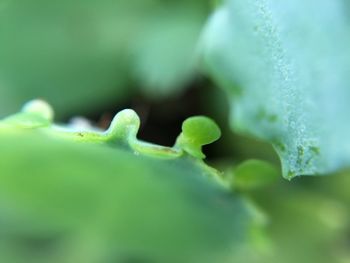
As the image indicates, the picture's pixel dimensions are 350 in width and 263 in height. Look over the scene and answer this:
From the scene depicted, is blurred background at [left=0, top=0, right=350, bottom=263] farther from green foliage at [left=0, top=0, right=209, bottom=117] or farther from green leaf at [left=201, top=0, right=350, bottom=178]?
green leaf at [left=201, top=0, right=350, bottom=178]

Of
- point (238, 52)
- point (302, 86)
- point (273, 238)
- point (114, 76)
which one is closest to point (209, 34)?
point (238, 52)

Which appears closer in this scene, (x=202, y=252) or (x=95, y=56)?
(x=202, y=252)

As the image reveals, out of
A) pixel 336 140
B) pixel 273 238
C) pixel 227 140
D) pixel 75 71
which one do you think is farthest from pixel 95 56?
pixel 336 140

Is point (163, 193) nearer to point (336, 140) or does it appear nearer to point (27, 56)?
point (336, 140)

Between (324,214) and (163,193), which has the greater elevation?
(324,214)

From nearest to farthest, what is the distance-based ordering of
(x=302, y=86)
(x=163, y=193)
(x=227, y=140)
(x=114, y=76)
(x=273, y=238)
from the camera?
(x=302, y=86), (x=163, y=193), (x=273, y=238), (x=227, y=140), (x=114, y=76)

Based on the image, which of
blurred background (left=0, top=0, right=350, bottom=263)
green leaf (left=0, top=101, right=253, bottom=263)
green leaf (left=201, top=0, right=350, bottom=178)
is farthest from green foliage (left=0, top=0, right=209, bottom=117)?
green leaf (left=201, top=0, right=350, bottom=178)

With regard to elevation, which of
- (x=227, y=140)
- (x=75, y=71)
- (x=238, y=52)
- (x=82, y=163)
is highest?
(x=75, y=71)

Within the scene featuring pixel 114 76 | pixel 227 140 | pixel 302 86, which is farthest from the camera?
pixel 114 76
